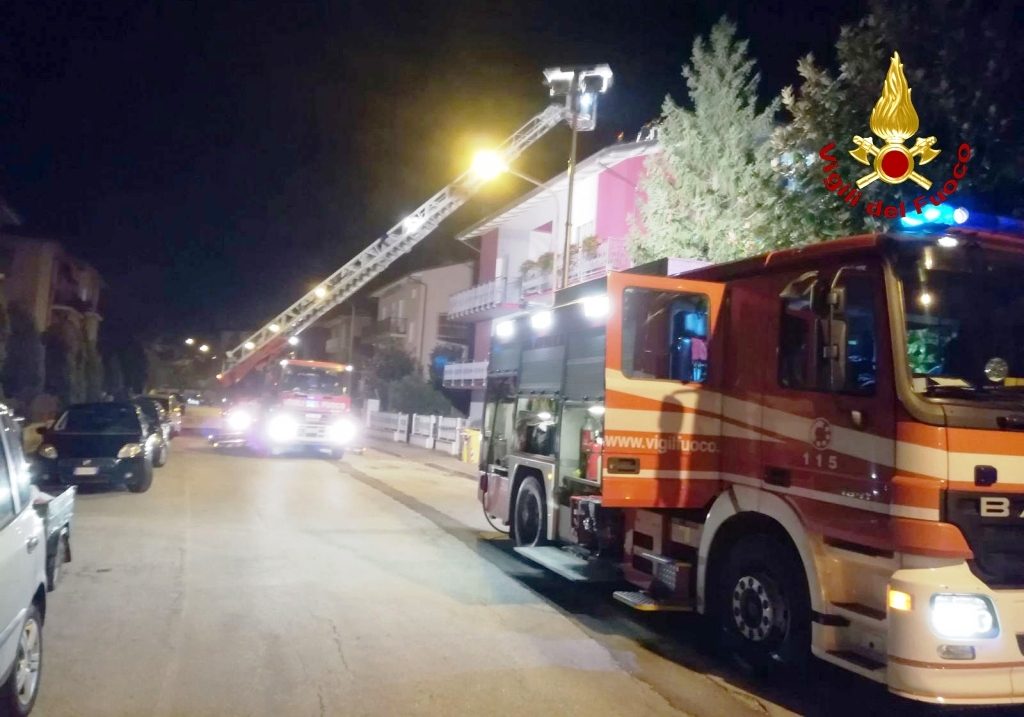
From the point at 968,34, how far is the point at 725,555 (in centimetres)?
611

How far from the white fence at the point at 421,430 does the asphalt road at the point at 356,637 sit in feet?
54.6

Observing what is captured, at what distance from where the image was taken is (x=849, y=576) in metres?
5.79

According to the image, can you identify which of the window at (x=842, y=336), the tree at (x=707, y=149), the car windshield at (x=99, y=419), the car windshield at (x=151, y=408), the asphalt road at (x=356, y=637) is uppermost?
the tree at (x=707, y=149)

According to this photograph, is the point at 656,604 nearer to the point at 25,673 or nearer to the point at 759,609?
the point at 759,609

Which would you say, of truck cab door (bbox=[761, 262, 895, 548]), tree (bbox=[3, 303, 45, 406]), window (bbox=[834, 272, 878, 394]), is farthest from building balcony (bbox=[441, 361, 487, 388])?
window (bbox=[834, 272, 878, 394])

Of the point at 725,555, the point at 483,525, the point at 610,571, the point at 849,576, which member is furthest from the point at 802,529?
the point at 483,525

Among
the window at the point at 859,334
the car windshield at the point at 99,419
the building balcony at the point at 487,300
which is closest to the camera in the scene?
the window at the point at 859,334

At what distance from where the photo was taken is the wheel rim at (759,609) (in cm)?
Result: 635

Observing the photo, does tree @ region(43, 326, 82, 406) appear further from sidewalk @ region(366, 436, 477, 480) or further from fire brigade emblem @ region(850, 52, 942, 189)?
fire brigade emblem @ region(850, 52, 942, 189)

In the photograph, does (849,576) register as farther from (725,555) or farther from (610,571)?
(610,571)

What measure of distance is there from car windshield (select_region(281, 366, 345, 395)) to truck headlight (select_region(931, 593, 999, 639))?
68.0 feet

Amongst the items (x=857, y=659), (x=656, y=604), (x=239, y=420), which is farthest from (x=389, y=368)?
(x=857, y=659)

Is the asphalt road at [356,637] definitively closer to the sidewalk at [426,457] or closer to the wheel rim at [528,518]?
the wheel rim at [528,518]

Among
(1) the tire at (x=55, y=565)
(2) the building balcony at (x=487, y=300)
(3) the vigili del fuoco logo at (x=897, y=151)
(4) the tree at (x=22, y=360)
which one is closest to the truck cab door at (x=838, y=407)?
(3) the vigili del fuoco logo at (x=897, y=151)
